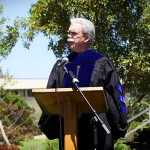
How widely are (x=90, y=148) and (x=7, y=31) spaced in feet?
23.4

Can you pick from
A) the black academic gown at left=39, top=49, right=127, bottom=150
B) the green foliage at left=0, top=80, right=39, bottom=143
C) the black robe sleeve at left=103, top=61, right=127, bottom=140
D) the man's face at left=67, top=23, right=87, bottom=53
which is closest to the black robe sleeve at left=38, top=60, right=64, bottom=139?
the black academic gown at left=39, top=49, right=127, bottom=150

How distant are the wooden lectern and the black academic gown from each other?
22cm

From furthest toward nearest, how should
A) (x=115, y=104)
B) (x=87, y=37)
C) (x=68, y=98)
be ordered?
(x=87, y=37) < (x=115, y=104) < (x=68, y=98)

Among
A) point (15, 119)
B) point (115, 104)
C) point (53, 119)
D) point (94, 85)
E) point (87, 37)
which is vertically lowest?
point (15, 119)

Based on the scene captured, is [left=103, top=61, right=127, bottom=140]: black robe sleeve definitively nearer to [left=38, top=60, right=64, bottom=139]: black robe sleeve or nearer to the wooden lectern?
the wooden lectern

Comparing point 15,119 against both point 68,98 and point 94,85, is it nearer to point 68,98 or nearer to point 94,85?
point 94,85

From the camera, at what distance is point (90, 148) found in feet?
9.47

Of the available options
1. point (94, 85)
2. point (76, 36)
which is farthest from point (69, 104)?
point (76, 36)

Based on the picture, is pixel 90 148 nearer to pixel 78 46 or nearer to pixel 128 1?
pixel 78 46

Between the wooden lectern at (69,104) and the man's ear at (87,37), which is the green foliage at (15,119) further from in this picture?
the wooden lectern at (69,104)

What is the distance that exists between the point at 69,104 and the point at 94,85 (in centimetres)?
33

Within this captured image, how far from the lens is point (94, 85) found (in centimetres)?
284

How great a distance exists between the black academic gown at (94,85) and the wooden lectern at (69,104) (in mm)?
224

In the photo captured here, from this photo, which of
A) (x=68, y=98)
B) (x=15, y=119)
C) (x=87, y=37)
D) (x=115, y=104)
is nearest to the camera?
(x=68, y=98)
